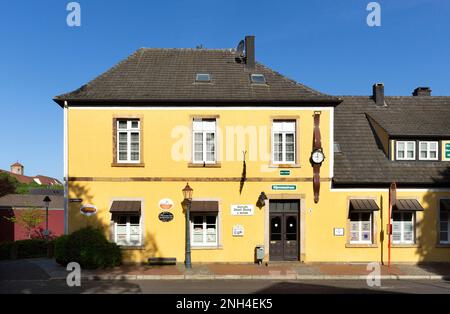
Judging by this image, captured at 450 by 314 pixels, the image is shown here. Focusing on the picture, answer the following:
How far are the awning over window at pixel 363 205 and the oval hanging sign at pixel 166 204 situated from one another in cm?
786

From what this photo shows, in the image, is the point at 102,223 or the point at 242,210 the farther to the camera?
the point at 242,210

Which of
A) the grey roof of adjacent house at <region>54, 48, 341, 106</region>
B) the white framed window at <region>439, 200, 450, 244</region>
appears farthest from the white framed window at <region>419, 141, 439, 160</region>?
the grey roof of adjacent house at <region>54, 48, 341, 106</region>

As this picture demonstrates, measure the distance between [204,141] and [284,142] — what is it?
3.54 meters

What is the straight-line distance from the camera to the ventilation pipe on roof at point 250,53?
691 inches

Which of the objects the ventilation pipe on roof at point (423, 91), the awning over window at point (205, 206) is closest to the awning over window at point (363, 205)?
the awning over window at point (205, 206)

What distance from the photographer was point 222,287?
11.8 metres

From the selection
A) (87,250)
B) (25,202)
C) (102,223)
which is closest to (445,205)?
(102,223)

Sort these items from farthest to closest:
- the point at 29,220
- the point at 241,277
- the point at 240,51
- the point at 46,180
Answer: the point at 46,180 < the point at 29,220 < the point at 240,51 < the point at 241,277

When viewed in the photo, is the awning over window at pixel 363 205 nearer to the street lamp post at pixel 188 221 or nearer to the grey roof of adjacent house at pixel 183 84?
the grey roof of adjacent house at pixel 183 84

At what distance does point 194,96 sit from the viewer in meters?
15.3

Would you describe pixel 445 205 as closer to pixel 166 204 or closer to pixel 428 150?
pixel 428 150

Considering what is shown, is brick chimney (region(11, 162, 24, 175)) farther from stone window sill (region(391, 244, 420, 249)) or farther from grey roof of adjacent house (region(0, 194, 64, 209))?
stone window sill (region(391, 244, 420, 249))

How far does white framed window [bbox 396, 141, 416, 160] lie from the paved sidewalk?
4.89m

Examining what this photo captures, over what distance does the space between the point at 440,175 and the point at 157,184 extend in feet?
41.5
